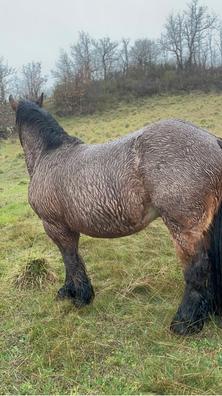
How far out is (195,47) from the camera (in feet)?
165

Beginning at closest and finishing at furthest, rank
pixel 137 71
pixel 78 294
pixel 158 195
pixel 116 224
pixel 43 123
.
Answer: pixel 158 195
pixel 116 224
pixel 78 294
pixel 43 123
pixel 137 71

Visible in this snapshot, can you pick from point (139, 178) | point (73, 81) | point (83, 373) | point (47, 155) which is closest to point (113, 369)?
point (83, 373)

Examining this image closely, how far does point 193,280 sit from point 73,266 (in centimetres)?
151

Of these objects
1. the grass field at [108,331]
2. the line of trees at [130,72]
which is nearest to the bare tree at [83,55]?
the line of trees at [130,72]

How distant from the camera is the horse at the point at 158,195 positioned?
137 inches

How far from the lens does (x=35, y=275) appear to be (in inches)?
211

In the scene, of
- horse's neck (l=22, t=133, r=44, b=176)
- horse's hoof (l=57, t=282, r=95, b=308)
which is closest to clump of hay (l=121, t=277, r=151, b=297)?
horse's hoof (l=57, t=282, r=95, b=308)

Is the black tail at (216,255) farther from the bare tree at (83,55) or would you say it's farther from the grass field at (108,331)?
the bare tree at (83,55)

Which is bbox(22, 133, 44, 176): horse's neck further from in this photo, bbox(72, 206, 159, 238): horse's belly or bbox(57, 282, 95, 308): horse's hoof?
bbox(57, 282, 95, 308): horse's hoof

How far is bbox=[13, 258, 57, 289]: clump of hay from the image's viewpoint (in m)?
5.24

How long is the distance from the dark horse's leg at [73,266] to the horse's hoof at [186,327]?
1186 mm

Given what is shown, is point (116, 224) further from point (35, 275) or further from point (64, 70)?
point (64, 70)

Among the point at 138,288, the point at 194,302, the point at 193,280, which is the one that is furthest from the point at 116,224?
the point at 138,288

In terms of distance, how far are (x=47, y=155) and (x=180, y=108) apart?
2675cm
